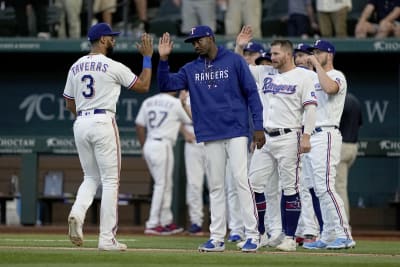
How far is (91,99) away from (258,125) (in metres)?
1.40

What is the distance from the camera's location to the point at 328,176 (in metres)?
10.7

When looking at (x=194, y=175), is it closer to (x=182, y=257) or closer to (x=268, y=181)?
Answer: (x=268, y=181)

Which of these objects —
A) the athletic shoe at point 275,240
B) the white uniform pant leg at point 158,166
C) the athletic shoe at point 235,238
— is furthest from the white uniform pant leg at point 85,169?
the white uniform pant leg at point 158,166

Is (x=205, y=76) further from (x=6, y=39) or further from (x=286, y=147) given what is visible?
(x=6, y=39)

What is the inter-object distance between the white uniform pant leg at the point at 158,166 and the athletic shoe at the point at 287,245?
5003mm

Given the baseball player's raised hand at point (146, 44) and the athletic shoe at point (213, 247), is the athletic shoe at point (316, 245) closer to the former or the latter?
the athletic shoe at point (213, 247)

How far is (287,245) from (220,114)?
1.39 m

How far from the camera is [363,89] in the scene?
17609mm

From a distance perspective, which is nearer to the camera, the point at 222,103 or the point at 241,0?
the point at 222,103

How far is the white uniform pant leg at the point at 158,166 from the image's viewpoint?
15.2 meters

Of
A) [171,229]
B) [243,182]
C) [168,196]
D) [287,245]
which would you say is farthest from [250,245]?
[168,196]

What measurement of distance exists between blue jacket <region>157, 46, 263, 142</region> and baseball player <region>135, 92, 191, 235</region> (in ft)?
17.8

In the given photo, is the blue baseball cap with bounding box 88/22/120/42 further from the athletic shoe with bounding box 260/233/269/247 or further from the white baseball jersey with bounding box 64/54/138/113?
the athletic shoe with bounding box 260/233/269/247

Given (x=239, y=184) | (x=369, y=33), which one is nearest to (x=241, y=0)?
(x=369, y=33)
